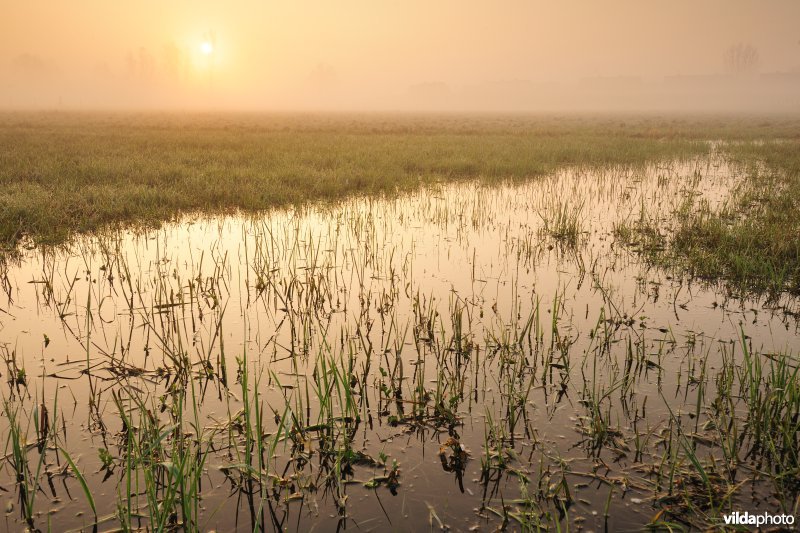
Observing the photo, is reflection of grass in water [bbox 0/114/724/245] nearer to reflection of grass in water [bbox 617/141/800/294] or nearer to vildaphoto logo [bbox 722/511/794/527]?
reflection of grass in water [bbox 617/141/800/294]

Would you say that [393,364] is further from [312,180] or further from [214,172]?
[214,172]

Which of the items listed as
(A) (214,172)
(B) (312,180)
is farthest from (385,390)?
(A) (214,172)

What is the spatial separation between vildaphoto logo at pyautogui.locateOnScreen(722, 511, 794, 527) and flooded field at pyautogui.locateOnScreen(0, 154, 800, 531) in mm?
64

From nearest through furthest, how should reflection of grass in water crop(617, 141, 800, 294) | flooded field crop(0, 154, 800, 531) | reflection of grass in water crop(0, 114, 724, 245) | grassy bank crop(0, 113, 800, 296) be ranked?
flooded field crop(0, 154, 800, 531) → reflection of grass in water crop(617, 141, 800, 294) → grassy bank crop(0, 113, 800, 296) → reflection of grass in water crop(0, 114, 724, 245)

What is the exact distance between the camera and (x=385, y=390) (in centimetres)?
471

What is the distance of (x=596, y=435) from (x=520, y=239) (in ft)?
21.6

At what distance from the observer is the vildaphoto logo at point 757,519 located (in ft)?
10.8

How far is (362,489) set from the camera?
11.9 ft

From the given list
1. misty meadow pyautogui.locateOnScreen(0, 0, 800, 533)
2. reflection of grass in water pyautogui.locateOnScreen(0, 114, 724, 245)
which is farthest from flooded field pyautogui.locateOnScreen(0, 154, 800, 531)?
reflection of grass in water pyautogui.locateOnScreen(0, 114, 724, 245)

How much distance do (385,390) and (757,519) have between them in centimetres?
269

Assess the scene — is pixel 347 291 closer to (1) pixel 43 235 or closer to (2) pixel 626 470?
(2) pixel 626 470

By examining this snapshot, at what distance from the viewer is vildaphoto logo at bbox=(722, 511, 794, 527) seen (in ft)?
10.8

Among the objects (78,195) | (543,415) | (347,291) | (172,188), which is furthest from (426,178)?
(543,415)

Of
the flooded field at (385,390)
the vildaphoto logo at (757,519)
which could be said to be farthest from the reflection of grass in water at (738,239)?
the vildaphoto logo at (757,519)
